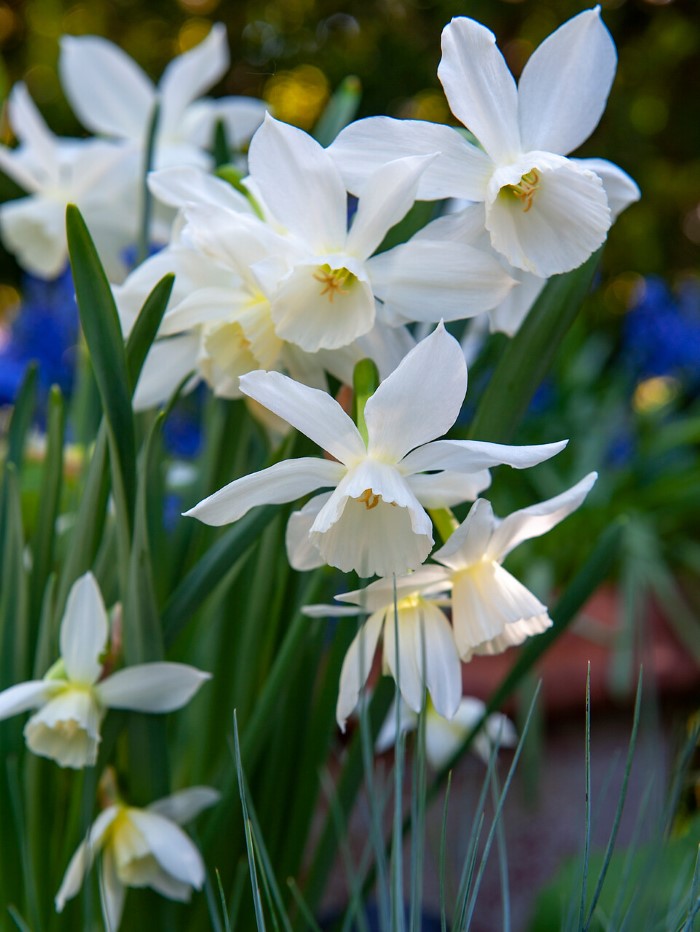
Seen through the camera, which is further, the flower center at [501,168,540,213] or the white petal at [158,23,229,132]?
the white petal at [158,23,229,132]

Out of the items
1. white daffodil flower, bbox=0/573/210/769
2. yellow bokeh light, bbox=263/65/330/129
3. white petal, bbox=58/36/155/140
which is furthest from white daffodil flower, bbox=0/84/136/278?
yellow bokeh light, bbox=263/65/330/129

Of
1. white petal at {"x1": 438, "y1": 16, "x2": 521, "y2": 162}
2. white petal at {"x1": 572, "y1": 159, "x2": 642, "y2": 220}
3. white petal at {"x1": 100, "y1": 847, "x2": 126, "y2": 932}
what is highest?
white petal at {"x1": 438, "y1": 16, "x2": 521, "y2": 162}

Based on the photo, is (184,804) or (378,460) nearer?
(378,460)

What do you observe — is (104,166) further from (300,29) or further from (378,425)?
(300,29)

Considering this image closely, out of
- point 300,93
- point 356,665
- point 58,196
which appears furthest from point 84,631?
point 300,93

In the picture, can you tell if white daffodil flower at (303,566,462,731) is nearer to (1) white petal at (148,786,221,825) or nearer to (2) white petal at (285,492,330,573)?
(2) white petal at (285,492,330,573)

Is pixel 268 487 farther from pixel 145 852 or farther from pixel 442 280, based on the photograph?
→ pixel 145 852

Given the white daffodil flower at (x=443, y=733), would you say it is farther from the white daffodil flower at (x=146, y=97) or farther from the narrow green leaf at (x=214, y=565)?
the white daffodil flower at (x=146, y=97)

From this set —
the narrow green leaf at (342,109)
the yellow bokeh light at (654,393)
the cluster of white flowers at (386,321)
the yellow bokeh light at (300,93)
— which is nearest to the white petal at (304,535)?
the cluster of white flowers at (386,321)
